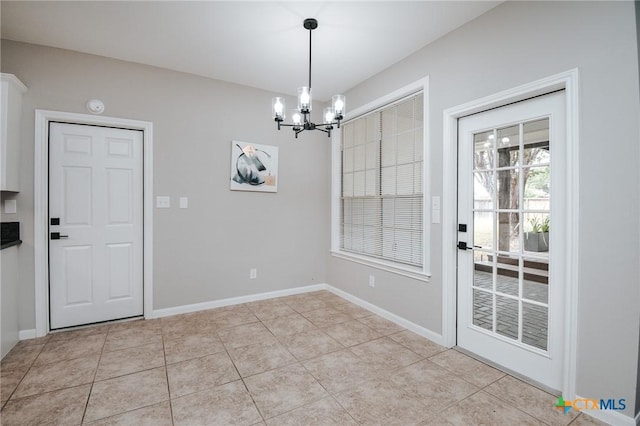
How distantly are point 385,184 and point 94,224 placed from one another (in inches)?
125

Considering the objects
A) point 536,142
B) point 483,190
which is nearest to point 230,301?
point 483,190

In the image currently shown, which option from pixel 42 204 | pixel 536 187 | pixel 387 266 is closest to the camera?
pixel 536 187

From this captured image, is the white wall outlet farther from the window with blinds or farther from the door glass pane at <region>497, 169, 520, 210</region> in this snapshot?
the door glass pane at <region>497, 169, 520, 210</region>

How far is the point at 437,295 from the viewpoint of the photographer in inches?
108

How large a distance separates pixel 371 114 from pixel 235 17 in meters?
1.82

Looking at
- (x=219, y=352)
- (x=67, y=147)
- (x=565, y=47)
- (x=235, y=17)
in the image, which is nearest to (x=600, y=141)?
(x=565, y=47)

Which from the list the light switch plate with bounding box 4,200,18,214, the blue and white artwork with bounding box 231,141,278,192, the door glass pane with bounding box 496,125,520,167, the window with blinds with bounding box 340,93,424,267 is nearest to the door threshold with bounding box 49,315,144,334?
the light switch plate with bounding box 4,200,18,214

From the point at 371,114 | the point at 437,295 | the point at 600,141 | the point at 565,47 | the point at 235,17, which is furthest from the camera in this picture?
the point at 371,114

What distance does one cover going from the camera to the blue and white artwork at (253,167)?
3.69 meters

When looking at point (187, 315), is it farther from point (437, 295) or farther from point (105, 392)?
point (437, 295)

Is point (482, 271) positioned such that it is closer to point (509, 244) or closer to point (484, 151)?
point (509, 244)

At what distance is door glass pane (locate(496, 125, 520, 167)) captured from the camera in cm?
222

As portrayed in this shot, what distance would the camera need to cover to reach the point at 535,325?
2.14 meters

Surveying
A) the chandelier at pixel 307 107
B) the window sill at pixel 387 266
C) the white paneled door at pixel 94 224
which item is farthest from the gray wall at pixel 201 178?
the chandelier at pixel 307 107
